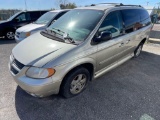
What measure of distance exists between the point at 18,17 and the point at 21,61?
23.6 feet

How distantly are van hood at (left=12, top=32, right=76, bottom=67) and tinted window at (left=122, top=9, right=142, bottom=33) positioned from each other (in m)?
1.90

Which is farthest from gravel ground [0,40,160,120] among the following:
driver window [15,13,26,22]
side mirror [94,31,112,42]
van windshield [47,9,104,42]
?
driver window [15,13,26,22]

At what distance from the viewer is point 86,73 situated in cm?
293

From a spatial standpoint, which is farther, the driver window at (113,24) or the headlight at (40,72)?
the driver window at (113,24)

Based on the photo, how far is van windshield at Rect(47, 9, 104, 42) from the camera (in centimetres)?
287

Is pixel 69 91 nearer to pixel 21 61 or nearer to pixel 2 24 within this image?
pixel 21 61

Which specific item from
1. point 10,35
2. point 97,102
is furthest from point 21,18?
point 97,102

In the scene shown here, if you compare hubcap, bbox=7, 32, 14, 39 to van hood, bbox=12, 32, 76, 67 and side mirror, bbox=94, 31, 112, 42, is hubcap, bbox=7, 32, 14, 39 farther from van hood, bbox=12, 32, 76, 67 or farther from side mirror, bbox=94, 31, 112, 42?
side mirror, bbox=94, 31, 112, 42

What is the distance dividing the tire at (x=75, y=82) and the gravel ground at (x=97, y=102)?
0.14 m

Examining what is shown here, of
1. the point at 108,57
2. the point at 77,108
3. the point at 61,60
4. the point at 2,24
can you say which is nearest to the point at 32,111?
the point at 77,108

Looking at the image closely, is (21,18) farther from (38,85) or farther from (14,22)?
(38,85)

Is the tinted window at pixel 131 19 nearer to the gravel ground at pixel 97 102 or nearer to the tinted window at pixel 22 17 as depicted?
the gravel ground at pixel 97 102

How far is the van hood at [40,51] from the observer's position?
2369 millimetres

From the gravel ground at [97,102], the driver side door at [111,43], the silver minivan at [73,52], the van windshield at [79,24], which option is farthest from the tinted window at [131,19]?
the gravel ground at [97,102]
